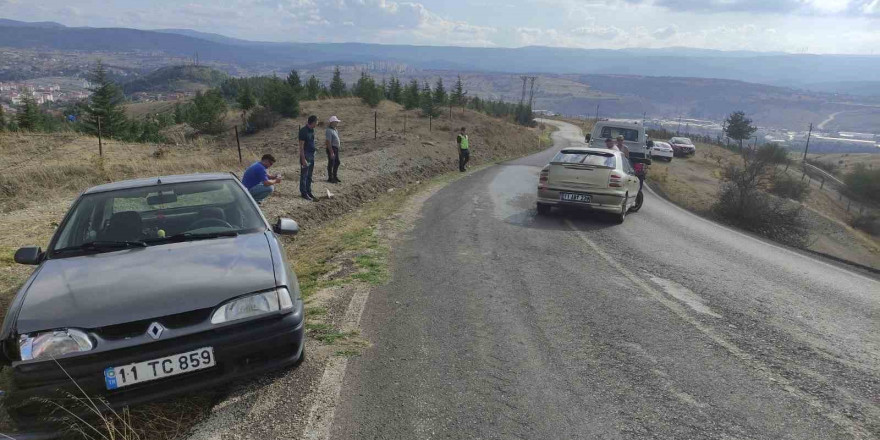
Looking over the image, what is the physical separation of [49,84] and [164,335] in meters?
236

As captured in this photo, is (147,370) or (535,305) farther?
(535,305)

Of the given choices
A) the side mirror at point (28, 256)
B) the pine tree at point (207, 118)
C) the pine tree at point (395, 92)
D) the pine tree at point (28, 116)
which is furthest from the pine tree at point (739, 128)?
the side mirror at point (28, 256)

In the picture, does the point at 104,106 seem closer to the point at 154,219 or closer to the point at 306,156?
the point at 306,156

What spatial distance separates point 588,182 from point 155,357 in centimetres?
948

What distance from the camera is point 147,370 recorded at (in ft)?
9.80

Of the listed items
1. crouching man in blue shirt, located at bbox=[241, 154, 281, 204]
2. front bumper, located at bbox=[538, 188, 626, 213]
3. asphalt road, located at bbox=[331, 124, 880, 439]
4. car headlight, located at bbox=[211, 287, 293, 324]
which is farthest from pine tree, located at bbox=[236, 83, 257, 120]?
car headlight, located at bbox=[211, 287, 293, 324]

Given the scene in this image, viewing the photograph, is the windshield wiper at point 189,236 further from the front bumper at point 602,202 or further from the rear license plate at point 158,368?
the front bumper at point 602,202

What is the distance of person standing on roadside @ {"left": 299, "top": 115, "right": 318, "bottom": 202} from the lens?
1140 cm

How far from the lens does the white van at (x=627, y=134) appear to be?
1998 centimetres

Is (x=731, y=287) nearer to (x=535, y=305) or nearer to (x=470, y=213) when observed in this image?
(x=535, y=305)

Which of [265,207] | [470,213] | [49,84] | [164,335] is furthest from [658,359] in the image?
[49,84]

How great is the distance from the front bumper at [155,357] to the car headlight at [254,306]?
0.06m

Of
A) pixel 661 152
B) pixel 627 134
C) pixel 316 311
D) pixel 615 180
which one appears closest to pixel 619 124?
pixel 627 134

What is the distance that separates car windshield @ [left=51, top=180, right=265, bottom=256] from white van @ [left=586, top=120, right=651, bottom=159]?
17.3 metres
